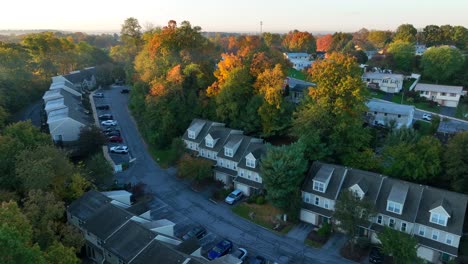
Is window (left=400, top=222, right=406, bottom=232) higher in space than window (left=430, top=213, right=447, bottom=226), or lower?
lower

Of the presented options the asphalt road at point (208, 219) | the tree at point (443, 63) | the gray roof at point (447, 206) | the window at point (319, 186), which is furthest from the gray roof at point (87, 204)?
the tree at point (443, 63)

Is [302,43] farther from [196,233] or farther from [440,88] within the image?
[196,233]

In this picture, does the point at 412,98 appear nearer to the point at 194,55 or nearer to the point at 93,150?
the point at 194,55

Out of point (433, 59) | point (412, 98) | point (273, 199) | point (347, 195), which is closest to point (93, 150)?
point (273, 199)

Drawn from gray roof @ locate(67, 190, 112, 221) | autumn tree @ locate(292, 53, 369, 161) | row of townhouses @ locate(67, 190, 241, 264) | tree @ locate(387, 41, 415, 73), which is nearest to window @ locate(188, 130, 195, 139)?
autumn tree @ locate(292, 53, 369, 161)

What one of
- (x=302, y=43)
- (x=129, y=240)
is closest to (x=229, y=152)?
(x=129, y=240)

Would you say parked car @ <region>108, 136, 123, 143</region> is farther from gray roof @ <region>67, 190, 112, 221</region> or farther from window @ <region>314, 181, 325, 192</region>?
window @ <region>314, 181, 325, 192</region>

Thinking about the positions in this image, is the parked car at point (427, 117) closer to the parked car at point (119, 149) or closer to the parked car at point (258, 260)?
the parked car at point (258, 260)
